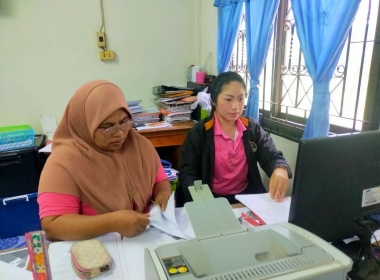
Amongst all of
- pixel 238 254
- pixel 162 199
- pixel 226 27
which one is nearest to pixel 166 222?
pixel 162 199

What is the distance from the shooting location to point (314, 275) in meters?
0.52

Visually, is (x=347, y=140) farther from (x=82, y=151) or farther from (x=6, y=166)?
(x=6, y=166)

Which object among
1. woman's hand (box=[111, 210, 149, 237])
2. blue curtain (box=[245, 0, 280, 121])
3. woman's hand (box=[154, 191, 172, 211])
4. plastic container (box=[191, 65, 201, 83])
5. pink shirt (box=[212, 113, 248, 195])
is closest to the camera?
woman's hand (box=[111, 210, 149, 237])

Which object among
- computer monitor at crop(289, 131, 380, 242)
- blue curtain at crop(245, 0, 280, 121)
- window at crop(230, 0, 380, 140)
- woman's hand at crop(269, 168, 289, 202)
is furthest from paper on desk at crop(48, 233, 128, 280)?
blue curtain at crop(245, 0, 280, 121)

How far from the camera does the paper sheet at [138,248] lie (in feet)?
2.54

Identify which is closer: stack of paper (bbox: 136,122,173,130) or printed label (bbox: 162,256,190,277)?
printed label (bbox: 162,256,190,277)

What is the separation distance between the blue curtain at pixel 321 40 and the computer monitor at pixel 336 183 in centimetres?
83

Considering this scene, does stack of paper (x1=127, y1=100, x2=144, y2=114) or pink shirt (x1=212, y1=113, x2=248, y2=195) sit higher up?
stack of paper (x1=127, y1=100, x2=144, y2=114)

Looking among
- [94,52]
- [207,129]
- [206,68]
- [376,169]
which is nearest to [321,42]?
[207,129]

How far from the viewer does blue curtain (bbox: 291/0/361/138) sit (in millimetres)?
1347

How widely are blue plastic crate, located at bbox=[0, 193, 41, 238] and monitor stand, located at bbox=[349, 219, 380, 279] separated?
7.06 ft

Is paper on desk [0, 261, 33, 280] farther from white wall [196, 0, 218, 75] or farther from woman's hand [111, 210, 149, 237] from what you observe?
white wall [196, 0, 218, 75]

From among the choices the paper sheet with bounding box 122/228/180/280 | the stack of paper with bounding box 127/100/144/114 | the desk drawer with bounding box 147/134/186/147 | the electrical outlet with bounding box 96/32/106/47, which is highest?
the electrical outlet with bounding box 96/32/106/47

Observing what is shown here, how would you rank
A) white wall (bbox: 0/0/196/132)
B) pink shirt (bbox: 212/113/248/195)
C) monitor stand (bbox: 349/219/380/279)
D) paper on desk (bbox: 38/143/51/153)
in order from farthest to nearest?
1. white wall (bbox: 0/0/196/132)
2. paper on desk (bbox: 38/143/51/153)
3. pink shirt (bbox: 212/113/248/195)
4. monitor stand (bbox: 349/219/380/279)
